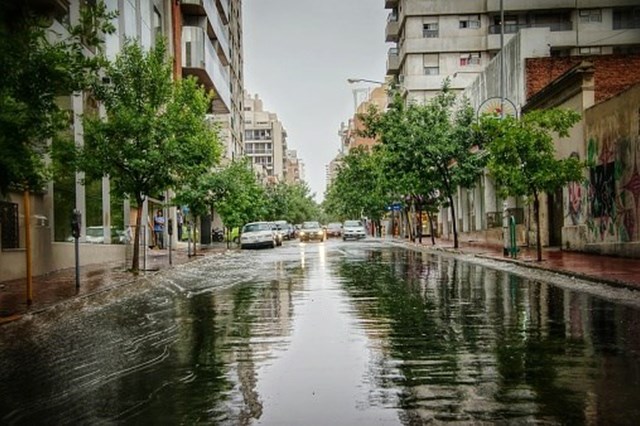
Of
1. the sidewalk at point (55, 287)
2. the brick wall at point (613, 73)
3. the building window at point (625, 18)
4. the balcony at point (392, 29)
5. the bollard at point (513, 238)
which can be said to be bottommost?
the sidewalk at point (55, 287)

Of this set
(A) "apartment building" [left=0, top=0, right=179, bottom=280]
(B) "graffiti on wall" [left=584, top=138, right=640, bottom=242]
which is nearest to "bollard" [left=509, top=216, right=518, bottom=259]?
(B) "graffiti on wall" [left=584, top=138, right=640, bottom=242]

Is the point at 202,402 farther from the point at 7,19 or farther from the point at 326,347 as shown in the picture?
the point at 7,19

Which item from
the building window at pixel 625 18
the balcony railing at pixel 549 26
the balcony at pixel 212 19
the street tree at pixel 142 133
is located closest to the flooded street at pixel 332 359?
the street tree at pixel 142 133

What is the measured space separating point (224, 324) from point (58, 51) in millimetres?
4940

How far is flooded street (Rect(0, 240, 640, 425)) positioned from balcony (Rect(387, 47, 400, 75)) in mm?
59154

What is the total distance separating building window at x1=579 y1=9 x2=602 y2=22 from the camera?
189 feet

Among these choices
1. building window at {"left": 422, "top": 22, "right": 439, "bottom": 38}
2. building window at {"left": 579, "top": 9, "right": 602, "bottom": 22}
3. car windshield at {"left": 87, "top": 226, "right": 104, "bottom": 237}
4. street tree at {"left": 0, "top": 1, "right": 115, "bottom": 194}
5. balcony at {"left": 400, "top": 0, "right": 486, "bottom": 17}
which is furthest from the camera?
building window at {"left": 422, "top": 22, "right": 439, "bottom": 38}

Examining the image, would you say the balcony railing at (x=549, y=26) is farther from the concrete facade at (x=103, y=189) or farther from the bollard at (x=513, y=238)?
the bollard at (x=513, y=238)

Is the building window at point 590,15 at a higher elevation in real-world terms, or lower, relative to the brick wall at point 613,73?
higher

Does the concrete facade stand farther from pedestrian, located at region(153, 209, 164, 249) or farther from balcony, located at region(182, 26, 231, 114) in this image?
pedestrian, located at region(153, 209, 164, 249)

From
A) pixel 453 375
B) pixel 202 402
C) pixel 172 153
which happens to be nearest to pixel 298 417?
pixel 202 402

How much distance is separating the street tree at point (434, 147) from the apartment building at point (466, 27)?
20.4m

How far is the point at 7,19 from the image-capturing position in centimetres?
1088

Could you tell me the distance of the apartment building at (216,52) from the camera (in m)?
49.8
